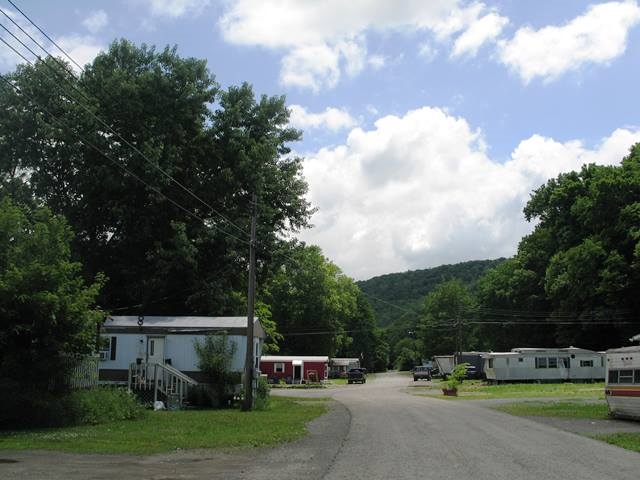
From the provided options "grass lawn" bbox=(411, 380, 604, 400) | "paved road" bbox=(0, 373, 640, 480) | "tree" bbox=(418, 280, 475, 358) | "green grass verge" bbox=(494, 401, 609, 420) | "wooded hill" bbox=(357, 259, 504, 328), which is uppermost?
"wooded hill" bbox=(357, 259, 504, 328)

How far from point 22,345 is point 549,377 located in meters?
46.9

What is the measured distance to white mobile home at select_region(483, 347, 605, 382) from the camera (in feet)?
177

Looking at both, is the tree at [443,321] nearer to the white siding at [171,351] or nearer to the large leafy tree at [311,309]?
the large leafy tree at [311,309]

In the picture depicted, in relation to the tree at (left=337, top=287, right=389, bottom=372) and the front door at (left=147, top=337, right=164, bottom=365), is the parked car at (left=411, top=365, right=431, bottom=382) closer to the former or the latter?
the tree at (left=337, top=287, right=389, bottom=372)

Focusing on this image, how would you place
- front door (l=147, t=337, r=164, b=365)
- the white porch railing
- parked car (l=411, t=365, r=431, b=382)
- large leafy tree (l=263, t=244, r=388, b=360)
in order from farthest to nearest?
large leafy tree (l=263, t=244, r=388, b=360) → parked car (l=411, t=365, r=431, b=382) → front door (l=147, t=337, r=164, b=365) → the white porch railing

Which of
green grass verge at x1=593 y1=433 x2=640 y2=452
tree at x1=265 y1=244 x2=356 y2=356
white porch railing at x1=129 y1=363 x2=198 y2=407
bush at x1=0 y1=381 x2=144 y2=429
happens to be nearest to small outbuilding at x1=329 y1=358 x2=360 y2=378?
tree at x1=265 y1=244 x2=356 y2=356

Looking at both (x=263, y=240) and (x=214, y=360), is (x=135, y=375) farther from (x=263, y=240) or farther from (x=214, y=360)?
(x=263, y=240)

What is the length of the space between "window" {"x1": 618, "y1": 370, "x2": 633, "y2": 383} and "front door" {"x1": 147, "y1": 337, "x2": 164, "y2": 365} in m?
18.7

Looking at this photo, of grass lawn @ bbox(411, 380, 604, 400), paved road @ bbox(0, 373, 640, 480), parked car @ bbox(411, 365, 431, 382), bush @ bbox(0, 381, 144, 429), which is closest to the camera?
paved road @ bbox(0, 373, 640, 480)

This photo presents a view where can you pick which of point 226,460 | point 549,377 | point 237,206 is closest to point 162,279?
point 237,206

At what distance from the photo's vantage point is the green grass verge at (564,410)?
22.9 m

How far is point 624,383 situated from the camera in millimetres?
21391

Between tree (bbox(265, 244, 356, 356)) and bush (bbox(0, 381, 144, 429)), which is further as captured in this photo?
tree (bbox(265, 244, 356, 356))

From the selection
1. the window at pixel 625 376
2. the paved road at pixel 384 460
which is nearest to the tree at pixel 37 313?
the paved road at pixel 384 460
